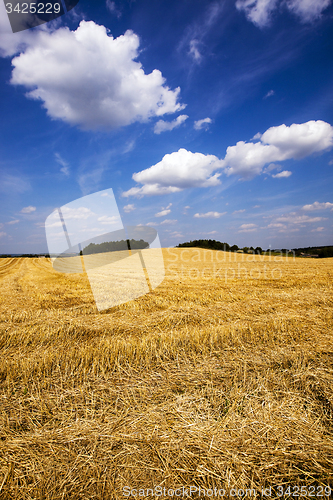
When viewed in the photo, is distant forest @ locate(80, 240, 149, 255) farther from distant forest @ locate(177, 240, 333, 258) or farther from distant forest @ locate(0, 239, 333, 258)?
distant forest @ locate(177, 240, 333, 258)

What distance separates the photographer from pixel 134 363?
3711 mm

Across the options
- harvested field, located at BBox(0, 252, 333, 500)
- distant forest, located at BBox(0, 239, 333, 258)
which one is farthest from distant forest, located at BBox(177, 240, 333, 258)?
harvested field, located at BBox(0, 252, 333, 500)

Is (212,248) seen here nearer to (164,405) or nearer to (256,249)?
(256,249)

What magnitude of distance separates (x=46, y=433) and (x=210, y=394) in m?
2.00

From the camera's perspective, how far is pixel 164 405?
2719mm

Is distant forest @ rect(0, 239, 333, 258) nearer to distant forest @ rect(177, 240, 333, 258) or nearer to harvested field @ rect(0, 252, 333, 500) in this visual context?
distant forest @ rect(177, 240, 333, 258)

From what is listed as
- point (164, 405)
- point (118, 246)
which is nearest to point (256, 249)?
point (118, 246)

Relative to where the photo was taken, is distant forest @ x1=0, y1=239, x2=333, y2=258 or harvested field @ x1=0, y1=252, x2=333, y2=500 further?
distant forest @ x1=0, y1=239, x2=333, y2=258

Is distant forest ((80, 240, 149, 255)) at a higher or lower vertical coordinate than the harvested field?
higher

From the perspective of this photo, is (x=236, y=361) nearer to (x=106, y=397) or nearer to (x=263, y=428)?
(x=263, y=428)

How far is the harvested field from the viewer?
75.2 inches

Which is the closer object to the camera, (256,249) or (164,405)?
(164,405)

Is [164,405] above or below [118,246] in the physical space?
below

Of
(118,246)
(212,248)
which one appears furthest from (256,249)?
(118,246)
